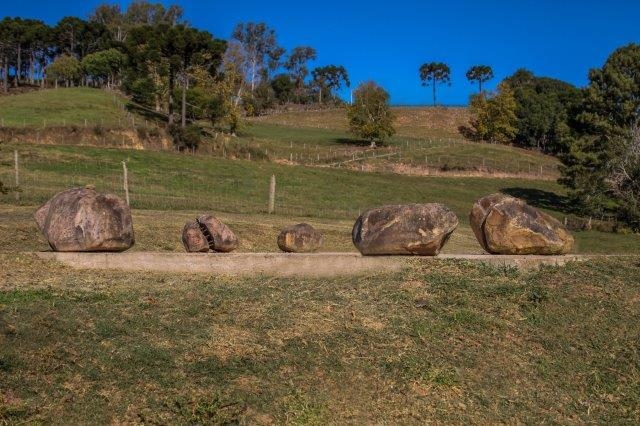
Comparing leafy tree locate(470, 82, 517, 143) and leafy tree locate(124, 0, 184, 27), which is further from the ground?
leafy tree locate(124, 0, 184, 27)

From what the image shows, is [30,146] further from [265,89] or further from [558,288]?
[265,89]

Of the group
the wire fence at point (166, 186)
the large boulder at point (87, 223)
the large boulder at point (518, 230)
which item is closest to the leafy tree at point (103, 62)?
the wire fence at point (166, 186)

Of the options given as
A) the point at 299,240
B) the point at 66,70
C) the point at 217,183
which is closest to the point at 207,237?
the point at 299,240

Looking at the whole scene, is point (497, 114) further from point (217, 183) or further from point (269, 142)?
point (217, 183)

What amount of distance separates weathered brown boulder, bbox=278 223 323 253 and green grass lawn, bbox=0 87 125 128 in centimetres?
4834

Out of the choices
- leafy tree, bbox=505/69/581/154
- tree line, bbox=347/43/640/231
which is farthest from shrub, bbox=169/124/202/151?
leafy tree, bbox=505/69/581/154

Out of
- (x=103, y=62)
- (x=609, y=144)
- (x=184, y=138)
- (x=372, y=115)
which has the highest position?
(x=103, y=62)

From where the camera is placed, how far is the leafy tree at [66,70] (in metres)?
102

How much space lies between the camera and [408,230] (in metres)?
11.5

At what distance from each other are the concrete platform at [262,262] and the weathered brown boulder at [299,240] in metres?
1.82

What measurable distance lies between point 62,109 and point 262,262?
207ft

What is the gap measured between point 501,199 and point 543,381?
512 cm

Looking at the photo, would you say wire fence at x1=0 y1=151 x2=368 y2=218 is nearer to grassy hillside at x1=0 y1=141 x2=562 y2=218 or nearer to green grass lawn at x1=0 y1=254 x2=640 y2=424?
grassy hillside at x1=0 y1=141 x2=562 y2=218

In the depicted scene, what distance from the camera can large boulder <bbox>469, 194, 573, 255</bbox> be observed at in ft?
38.8
